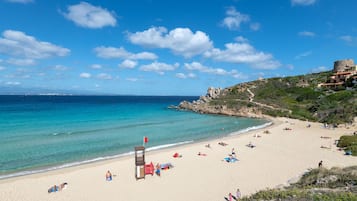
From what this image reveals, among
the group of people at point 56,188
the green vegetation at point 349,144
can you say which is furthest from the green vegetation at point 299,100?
the group of people at point 56,188

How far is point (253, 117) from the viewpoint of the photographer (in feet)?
183

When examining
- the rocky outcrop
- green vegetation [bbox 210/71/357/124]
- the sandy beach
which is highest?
green vegetation [bbox 210/71/357/124]

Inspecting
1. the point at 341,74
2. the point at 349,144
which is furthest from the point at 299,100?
the point at 349,144

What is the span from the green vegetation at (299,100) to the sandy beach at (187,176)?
79.5 ft

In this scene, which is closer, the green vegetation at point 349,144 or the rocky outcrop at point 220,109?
the green vegetation at point 349,144

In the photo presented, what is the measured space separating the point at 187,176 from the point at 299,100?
56.6 metres

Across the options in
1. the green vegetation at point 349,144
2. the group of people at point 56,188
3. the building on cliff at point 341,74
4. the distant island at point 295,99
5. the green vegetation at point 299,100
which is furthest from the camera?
the building on cliff at point 341,74

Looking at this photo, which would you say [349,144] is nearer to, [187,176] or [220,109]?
[187,176]

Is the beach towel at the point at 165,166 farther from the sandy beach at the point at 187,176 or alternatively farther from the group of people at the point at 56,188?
the group of people at the point at 56,188

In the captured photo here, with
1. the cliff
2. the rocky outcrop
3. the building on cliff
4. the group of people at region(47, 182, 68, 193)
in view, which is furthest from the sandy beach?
the building on cliff

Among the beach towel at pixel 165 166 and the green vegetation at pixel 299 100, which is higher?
the green vegetation at pixel 299 100

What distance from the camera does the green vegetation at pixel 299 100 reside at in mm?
44897

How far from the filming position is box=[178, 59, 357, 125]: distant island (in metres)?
46.9

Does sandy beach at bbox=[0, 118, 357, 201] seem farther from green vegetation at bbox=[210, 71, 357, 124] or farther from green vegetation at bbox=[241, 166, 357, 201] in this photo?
green vegetation at bbox=[210, 71, 357, 124]
